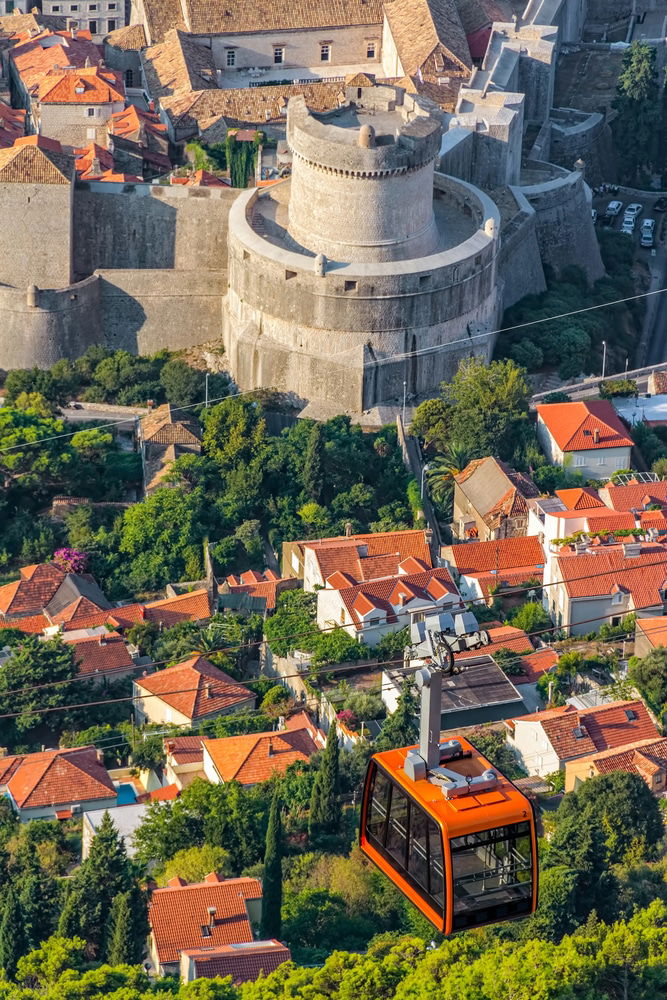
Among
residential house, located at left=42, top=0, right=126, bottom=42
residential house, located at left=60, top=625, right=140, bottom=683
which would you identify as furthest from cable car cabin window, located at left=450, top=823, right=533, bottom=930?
residential house, located at left=42, top=0, right=126, bottom=42

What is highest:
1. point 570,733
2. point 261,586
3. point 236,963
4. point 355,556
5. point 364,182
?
point 364,182

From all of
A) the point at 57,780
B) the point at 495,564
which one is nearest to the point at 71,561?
the point at 57,780

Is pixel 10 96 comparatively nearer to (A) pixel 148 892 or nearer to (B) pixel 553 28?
(B) pixel 553 28

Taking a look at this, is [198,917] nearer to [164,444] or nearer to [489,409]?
[164,444]

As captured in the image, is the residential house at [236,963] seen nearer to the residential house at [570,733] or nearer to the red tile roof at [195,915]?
the red tile roof at [195,915]

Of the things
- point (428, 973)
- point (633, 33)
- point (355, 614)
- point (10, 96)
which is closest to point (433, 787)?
point (428, 973)

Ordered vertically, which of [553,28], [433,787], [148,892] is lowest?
[148,892]
